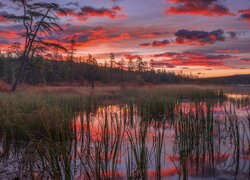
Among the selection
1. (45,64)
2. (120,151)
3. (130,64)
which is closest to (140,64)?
(130,64)

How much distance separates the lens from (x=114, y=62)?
106750 mm

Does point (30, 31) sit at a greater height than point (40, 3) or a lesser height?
lesser

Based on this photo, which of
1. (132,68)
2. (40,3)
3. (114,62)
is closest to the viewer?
(40,3)

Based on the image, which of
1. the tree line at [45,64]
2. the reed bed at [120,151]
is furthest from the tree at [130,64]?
the reed bed at [120,151]

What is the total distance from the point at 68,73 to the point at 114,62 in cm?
3824

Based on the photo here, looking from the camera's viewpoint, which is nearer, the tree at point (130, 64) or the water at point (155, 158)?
the water at point (155, 158)

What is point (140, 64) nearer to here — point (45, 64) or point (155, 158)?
point (45, 64)

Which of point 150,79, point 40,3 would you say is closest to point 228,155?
point 40,3

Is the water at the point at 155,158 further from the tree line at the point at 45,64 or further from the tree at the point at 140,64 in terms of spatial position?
the tree at the point at 140,64

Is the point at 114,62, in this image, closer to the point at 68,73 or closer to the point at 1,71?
the point at 68,73

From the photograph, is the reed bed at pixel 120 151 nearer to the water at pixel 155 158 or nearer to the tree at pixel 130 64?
the water at pixel 155 158

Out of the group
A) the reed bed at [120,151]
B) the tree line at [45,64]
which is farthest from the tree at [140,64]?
the reed bed at [120,151]

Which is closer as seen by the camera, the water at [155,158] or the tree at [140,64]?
the water at [155,158]

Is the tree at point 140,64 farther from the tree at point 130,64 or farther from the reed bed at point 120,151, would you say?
the reed bed at point 120,151
